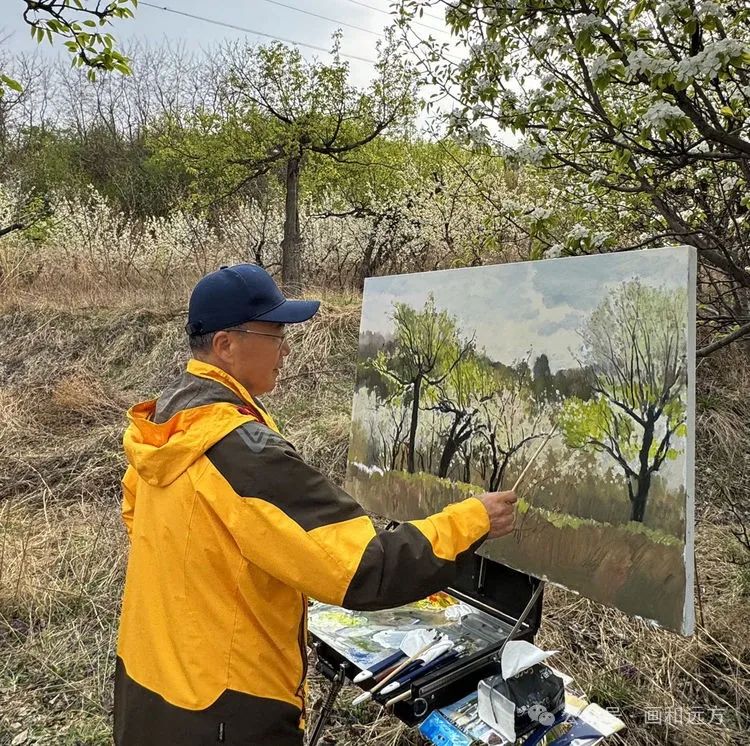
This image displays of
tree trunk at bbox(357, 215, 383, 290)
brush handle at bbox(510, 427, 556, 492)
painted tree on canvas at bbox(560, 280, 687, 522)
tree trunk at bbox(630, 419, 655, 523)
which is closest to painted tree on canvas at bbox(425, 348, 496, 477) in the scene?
brush handle at bbox(510, 427, 556, 492)

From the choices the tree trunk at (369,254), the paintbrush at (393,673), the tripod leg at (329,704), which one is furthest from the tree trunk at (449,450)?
the tree trunk at (369,254)

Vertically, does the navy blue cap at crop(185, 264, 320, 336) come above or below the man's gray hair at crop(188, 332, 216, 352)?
above

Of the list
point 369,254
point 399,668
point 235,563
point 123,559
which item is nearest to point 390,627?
point 399,668

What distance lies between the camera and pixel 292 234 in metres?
7.95

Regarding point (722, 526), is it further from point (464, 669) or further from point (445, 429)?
point (464, 669)

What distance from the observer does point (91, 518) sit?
416 centimetres

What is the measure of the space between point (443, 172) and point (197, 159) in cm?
370

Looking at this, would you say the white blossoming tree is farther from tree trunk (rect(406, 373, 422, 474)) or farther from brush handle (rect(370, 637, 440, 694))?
brush handle (rect(370, 637, 440, 694))

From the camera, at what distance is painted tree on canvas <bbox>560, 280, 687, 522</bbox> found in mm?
1472

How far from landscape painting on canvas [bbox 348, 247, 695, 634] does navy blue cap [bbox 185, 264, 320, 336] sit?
2.50 feet

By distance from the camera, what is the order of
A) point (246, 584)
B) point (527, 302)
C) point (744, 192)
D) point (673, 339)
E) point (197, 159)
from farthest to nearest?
point (197, 159) < point (744, 192) < point (527, 302) < point (673, 339) < point (246, 584)

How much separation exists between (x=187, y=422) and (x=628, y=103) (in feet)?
11.9

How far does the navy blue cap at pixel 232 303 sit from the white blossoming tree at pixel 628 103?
4.70 ft

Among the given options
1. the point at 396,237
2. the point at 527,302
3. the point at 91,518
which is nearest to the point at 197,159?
the point at 396,237
